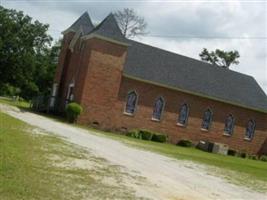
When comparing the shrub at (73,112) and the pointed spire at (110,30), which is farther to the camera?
the pointed spire at (110,30)

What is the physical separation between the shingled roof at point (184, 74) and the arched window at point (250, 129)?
151 cm

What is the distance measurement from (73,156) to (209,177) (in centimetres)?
532

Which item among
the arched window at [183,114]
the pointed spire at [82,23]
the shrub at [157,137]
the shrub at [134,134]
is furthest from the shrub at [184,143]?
the pointed spire at [82,23]

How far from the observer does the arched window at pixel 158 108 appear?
160 feet

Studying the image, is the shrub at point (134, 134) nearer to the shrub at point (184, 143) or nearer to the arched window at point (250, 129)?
the shrub at point (184, 143)

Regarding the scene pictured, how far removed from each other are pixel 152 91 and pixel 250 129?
1300cm

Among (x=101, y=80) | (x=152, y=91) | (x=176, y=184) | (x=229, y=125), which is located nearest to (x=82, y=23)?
(x=101, y=80)

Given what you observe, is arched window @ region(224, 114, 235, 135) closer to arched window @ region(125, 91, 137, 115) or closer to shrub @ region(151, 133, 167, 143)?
shrub @ region(151, 133, 167, 143)

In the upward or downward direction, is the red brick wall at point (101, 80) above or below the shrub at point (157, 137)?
above

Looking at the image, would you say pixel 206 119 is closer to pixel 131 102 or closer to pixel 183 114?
pixel 183 114

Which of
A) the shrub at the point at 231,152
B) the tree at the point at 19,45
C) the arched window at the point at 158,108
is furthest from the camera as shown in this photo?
the tree at the point at 19,45

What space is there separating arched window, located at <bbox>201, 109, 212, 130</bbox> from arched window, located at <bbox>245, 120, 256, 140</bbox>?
5115mm

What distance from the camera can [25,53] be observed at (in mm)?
73000

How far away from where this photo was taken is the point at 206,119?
5247 centimetres
